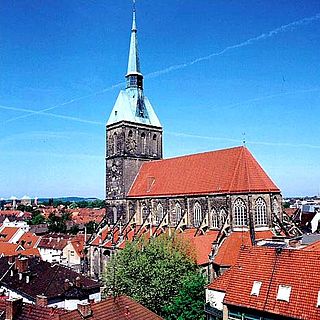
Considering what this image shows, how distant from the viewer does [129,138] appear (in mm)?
57719

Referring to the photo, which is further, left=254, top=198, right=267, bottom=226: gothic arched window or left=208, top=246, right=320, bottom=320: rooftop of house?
left=254, top=198, right=267, bottom=226: gothic arched window

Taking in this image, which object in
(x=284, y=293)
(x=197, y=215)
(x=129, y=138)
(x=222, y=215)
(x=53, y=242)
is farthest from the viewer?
(x=53, y=242)

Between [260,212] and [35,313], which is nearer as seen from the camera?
[35,313]

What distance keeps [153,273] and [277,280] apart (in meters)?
13.6

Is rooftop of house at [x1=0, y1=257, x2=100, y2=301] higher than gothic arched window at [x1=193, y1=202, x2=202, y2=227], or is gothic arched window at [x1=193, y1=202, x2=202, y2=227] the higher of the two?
gothic arched window at [x1=193, y1=202, x2=202, y2=227]

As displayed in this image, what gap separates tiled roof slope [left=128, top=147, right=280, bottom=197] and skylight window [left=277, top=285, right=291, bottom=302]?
20850mm

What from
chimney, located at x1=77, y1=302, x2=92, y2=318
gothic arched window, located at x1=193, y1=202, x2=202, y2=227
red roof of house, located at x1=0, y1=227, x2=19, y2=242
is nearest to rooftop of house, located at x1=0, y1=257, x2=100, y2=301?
gothic arched window, located at x1=193, y1=202, x2=202, y2=227

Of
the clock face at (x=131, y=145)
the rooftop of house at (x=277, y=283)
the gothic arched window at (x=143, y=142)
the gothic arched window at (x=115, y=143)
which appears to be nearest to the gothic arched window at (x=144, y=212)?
the clock face at (x=131, y=145)

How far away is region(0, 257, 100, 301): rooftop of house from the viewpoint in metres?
35.5

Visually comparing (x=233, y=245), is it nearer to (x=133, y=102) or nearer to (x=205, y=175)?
(x=205, y=175)

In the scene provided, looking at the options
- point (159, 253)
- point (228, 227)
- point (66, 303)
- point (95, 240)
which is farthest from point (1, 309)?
point (95, 240)

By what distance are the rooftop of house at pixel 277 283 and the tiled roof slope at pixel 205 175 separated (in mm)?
18209

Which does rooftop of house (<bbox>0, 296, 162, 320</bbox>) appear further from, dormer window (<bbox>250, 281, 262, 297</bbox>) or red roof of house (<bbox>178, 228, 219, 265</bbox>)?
red roof of house (<bbox>178, 228, 219, 265</bbox>)

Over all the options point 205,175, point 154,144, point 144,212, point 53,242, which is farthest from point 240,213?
point 53,242
